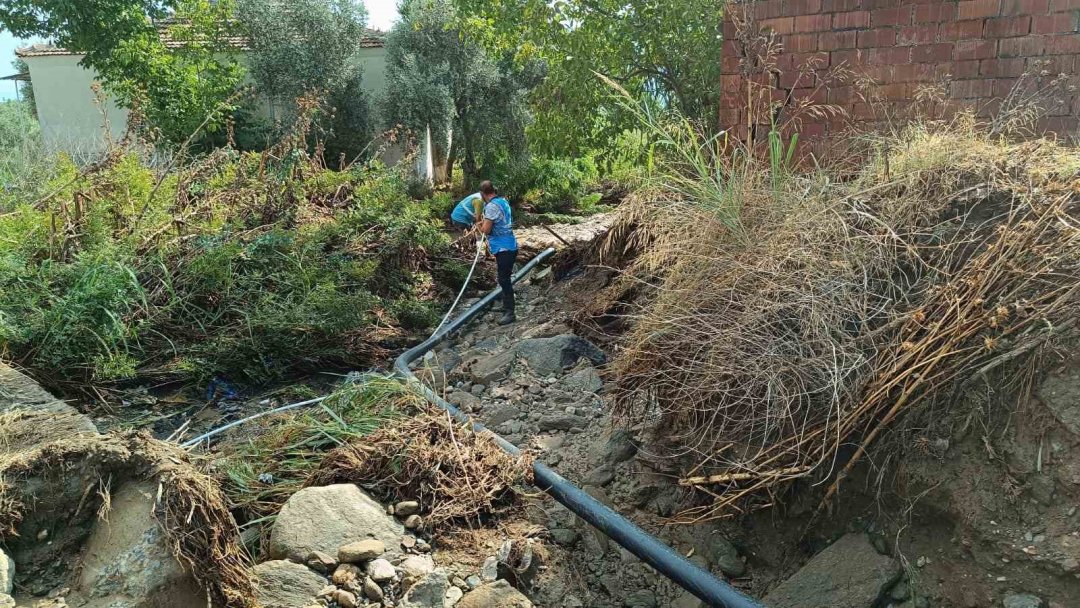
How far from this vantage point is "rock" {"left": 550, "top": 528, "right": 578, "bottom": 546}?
3857 mm

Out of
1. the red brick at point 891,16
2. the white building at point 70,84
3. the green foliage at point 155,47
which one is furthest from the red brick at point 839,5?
the white building at point 70,84

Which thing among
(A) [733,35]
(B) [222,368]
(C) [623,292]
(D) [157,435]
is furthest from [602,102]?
(D) [157,435]

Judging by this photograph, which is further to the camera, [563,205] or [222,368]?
[563,205]

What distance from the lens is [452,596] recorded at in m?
3.23

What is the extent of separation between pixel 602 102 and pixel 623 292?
12.0ft

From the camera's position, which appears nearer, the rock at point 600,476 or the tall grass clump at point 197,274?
the rock at point 600,476

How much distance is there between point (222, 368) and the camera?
6.40m

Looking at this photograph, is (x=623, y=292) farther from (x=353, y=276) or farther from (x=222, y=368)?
(x=222, y=368)

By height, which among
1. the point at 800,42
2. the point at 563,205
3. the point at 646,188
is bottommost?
the point at 563,205

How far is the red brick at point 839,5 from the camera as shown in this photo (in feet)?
18.8

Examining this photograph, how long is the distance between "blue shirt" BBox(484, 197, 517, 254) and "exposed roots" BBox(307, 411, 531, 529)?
13.0 feet

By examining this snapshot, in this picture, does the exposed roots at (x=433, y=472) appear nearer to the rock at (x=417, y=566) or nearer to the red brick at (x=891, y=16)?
the rock at (x=417, y=566)

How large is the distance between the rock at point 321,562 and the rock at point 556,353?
2.94 meters

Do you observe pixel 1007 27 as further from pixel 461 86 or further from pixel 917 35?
pixel 461 86
